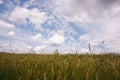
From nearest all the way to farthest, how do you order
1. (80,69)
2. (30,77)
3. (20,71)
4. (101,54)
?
1. (30,77)
2. (20,71)
3. (80,69)
4. (101,54)

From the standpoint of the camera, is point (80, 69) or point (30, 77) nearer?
point (30, 77)

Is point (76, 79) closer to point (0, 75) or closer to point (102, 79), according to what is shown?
point (102, 79)

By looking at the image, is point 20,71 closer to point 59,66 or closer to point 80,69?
point 59,66

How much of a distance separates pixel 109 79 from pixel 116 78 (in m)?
0.15

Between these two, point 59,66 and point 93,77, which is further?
point 59,66

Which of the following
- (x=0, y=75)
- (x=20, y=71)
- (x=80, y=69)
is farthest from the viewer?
(x=80, y=69)

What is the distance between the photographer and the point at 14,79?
3760 millimetres

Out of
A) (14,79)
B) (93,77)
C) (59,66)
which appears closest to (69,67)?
(59,66)

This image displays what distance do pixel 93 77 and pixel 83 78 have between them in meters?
0.28

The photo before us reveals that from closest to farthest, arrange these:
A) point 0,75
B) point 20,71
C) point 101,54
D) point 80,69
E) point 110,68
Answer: point 0,75 < point 20,71 < point 80,69 < point 110,68 < point 101,54

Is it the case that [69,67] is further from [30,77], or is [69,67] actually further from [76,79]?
[30,77]

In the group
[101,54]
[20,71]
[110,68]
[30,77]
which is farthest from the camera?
[101,54]

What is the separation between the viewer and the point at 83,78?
12.8ft

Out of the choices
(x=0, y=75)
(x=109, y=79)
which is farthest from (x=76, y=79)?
(x=0, y=75)
